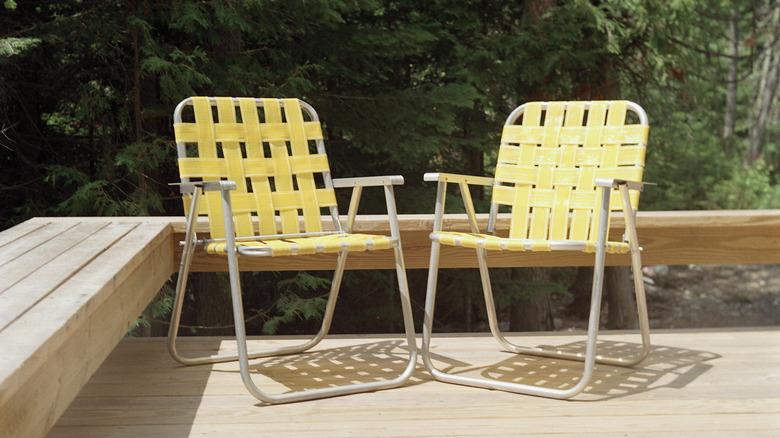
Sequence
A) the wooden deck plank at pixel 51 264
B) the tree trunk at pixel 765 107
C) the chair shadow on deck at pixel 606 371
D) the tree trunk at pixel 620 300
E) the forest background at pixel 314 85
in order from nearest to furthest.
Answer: the wooden deck plank at pixel 51 264 → the chair shadow on deck at pixel 606 371 → the forest background at pixel 314 85 → the tree trunk at pixel 620 300 → the tree trunk at pixel 765 107

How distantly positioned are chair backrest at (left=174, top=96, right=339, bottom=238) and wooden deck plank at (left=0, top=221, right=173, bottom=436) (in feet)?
1.46

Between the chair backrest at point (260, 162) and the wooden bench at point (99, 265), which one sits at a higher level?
the chair backrest at point (260, 162)

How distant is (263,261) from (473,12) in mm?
4328

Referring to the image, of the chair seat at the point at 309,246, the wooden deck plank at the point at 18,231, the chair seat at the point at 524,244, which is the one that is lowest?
the wooden deck plank at the point at 18,231

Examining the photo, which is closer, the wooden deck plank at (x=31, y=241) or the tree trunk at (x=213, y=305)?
the wooden deck plank at (x=31, y=241)

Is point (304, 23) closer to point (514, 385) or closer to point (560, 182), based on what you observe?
point (560, 182)

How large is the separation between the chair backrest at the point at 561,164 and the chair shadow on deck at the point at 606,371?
461 millimetres

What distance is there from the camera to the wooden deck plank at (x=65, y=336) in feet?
3.97

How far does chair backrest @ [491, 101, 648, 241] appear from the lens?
279 centimetres

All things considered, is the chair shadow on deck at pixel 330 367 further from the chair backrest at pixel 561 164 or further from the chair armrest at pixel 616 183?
the chair armrest at pixel 616 183

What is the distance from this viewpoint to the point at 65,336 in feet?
4.68

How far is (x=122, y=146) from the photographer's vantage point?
514 cm

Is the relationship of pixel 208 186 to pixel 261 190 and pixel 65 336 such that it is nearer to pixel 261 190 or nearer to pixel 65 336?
pixel 261 190

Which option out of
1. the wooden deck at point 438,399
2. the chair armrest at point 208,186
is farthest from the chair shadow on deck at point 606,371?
the chair armrest at point 208,186
